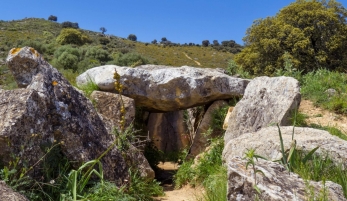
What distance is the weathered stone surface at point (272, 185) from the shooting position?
7.32ft

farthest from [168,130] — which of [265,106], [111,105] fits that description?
[265,106]

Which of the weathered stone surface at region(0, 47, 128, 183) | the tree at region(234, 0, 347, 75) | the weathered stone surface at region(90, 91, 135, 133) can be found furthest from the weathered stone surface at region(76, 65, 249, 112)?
the tree at region(234, 0, 347, 75)

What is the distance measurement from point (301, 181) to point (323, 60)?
1696 cm

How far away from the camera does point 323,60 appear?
1781 centimetres

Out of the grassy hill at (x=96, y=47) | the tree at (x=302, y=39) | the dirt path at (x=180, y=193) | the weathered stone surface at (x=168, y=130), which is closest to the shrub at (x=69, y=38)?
the grassy hill at (x=96, y=47)

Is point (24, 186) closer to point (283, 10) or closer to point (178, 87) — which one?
point (178, 87)

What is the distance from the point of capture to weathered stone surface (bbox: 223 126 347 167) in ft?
10.8

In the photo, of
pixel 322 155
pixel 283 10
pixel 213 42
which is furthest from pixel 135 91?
pixel 213 42

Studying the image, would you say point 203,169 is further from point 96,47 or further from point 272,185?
point 96,47

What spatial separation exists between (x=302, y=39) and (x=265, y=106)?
1421 cm

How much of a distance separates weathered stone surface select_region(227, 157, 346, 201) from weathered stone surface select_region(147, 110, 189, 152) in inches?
224

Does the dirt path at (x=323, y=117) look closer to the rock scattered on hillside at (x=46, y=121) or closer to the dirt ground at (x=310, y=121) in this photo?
the dirt ground at (x=310, y=121)

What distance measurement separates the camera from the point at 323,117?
6.65 meters

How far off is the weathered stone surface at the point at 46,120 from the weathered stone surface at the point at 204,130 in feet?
8.65
